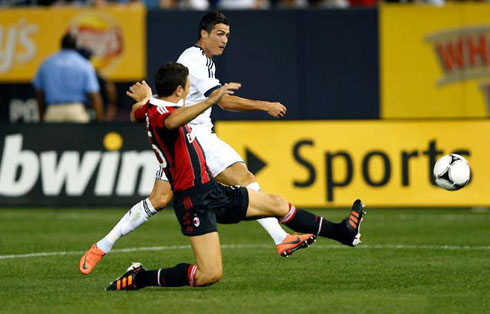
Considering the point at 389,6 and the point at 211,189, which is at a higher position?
the point at 389,6

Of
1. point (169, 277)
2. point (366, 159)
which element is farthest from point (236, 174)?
point (366, 159)

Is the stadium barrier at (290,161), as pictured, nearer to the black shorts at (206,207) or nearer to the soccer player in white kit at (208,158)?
the soccer player in white kit at (208,158)

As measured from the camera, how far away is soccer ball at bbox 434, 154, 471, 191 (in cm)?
1140

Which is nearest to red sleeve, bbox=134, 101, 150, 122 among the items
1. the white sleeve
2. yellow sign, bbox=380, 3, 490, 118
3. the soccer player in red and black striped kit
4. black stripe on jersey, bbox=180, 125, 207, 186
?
the soccer player in red and black striped kit

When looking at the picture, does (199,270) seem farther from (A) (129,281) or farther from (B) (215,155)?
(B) (215,155)

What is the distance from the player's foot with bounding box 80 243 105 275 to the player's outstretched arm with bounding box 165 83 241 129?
5.67 ft

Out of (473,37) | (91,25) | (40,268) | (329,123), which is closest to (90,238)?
(40,268)

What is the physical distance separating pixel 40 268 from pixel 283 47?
418 inches

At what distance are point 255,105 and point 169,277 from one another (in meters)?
1.71

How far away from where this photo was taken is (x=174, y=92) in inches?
332

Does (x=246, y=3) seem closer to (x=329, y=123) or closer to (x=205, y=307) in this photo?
(x=329, y=123)

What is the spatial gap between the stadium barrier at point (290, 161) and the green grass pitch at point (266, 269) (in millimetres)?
546

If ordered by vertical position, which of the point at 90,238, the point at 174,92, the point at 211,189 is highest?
the point at 174,92

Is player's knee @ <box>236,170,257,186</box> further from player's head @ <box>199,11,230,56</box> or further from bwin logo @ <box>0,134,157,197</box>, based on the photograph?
bwin logo @ <box>0,134,157,197</box>
